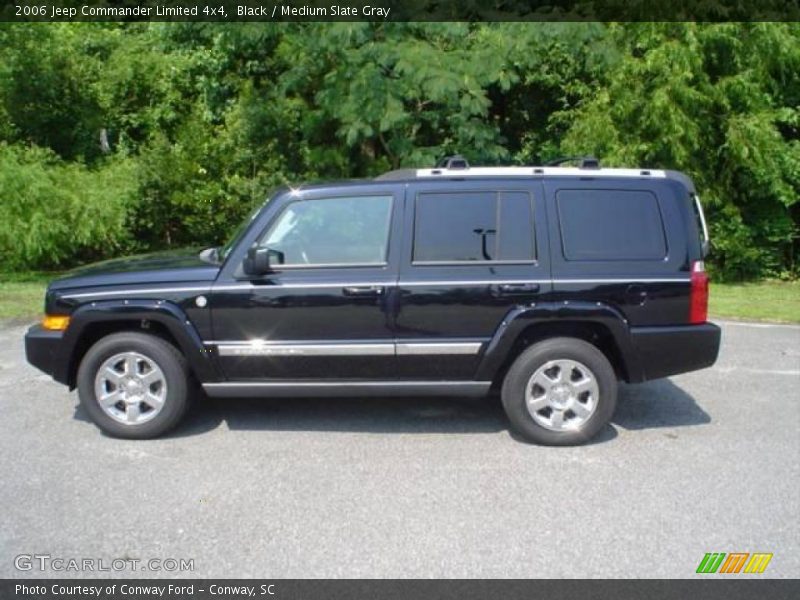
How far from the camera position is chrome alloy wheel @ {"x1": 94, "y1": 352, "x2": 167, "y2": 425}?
5160 millimetres

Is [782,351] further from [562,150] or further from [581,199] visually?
[562,150]

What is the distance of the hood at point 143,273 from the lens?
5.18 meters

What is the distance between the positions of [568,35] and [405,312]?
8.40 metres

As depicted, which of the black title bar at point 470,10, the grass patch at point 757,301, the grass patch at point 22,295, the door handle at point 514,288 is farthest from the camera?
the black title bar at point 470,10

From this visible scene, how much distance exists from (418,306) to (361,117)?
7.07 m

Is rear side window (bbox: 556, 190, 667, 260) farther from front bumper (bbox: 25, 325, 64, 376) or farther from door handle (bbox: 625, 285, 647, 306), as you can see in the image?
front bumper (bbox: 25, 325, 64, 376)

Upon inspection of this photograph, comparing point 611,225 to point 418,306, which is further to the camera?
point 611,225

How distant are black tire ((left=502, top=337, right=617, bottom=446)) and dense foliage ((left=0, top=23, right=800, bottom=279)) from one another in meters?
6.85

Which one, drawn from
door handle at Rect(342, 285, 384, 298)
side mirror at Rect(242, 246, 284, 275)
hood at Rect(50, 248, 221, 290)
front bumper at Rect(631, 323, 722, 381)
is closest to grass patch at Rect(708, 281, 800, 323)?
front bumper at Rect(631, 323, 722, 381)

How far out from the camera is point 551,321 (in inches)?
204

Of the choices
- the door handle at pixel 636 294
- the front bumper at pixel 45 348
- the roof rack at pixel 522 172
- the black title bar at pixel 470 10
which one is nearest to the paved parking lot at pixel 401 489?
the front bumper at pixel 45 348
